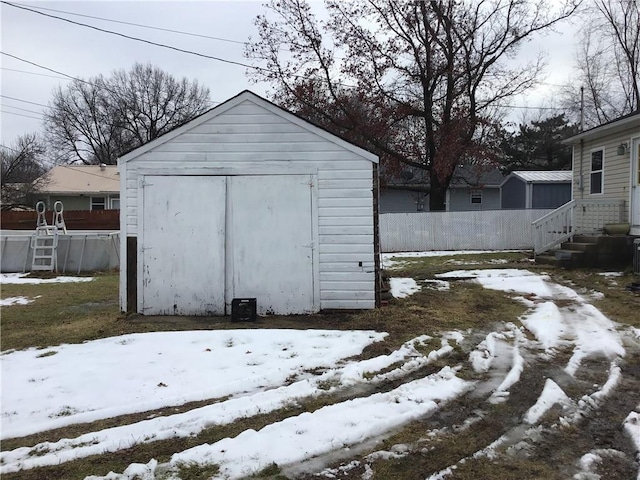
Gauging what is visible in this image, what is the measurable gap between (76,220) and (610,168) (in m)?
24.8

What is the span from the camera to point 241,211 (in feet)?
25.5

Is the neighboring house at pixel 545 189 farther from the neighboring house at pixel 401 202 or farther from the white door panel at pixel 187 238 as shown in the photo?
the white door panel at pixel 187 238

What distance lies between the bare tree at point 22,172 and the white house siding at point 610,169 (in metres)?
29.6

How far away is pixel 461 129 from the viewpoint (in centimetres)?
1892

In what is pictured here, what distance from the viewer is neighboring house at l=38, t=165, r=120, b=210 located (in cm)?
3045

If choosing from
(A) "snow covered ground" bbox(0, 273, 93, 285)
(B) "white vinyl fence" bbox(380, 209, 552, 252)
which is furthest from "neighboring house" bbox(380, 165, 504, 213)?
(A) "snow covered ground" bbox(0, 273, 93, 285)

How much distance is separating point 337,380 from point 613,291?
6786 millimetres

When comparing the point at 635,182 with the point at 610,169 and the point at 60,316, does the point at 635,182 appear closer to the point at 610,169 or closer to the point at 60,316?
the point at 610,169

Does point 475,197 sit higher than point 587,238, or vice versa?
point 475,197

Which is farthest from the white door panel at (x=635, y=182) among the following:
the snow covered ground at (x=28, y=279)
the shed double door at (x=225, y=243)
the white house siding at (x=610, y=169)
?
the snow covered ground at (x=28, y=279)

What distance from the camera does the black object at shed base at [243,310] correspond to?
7328mm

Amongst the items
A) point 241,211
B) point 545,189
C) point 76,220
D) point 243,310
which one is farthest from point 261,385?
point 76,220

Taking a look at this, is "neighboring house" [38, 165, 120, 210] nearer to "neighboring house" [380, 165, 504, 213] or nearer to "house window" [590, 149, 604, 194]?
"neighboring house" [380, 165, 504, 213]

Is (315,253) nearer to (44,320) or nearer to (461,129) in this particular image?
(44,320)
